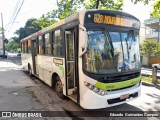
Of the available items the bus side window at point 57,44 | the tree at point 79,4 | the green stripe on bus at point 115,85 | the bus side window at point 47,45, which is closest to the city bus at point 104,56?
the green stripe on bus at point 115,85

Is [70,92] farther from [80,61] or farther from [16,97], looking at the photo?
[16,97]

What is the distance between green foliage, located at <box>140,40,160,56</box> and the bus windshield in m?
24.0

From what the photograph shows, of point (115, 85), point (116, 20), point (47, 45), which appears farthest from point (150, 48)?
point (115, 85)

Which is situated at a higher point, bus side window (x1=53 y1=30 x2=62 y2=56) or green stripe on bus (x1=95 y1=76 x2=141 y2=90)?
bus side window (x1=53 y1=30 x2=62 y2=56)

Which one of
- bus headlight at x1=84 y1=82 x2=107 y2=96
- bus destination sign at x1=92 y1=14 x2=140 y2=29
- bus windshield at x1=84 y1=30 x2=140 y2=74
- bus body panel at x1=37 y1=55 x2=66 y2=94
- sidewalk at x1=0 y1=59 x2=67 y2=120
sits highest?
bus destination sign at x1=92 y1=14 x2=140 y2=29

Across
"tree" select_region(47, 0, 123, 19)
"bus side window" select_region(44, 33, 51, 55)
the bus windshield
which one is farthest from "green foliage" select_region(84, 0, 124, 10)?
the bus windshield

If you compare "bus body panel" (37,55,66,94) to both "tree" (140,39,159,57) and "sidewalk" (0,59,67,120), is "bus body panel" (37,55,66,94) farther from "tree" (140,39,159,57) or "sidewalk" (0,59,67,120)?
"tree" (140,39,159,57)

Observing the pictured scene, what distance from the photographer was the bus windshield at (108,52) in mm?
4695

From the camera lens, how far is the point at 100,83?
4.64 m

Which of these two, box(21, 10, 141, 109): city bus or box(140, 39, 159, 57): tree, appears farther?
box(140, 39, 159, 57): tree

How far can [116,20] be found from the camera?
5148 millimetres

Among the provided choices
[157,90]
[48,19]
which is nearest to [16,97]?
[157,90]

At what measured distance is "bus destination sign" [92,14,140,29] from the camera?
191 inches

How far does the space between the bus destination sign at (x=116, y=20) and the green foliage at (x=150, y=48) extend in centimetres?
2348
